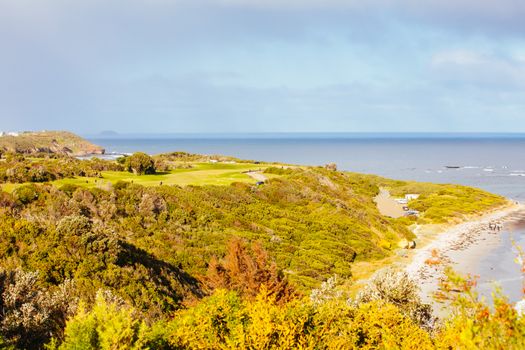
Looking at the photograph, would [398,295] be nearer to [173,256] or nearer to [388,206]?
[173,256]

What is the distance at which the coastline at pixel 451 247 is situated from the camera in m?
40.6

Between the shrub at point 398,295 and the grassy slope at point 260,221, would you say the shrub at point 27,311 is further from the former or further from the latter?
the shrub at point 398,295

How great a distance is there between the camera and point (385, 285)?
2269 centimetres

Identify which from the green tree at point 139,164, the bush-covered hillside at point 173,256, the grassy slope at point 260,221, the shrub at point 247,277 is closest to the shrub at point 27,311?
the bush-covered hillside at point 173,256

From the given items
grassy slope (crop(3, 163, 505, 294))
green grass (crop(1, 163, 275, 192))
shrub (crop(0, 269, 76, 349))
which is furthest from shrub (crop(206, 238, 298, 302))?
green grass (crop(1, 163, 275, 192))

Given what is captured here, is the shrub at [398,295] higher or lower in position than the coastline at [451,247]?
higher

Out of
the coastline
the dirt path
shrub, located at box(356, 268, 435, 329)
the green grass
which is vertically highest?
the green grass

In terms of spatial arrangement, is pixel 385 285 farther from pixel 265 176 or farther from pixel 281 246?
pixel 265 176

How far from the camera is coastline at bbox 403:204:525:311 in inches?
1599

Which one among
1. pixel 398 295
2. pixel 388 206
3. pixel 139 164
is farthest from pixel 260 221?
pixel 388 206

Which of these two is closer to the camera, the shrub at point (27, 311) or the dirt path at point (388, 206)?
the shrub at point (27, 311)

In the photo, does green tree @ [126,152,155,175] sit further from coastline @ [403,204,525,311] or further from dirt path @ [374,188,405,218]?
dirt path @ [374,188,405,218]

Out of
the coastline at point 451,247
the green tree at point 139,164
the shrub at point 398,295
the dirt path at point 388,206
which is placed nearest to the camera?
the shrub at point 398,295

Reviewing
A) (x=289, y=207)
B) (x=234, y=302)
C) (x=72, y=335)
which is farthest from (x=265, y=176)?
(x=72, y=335)
